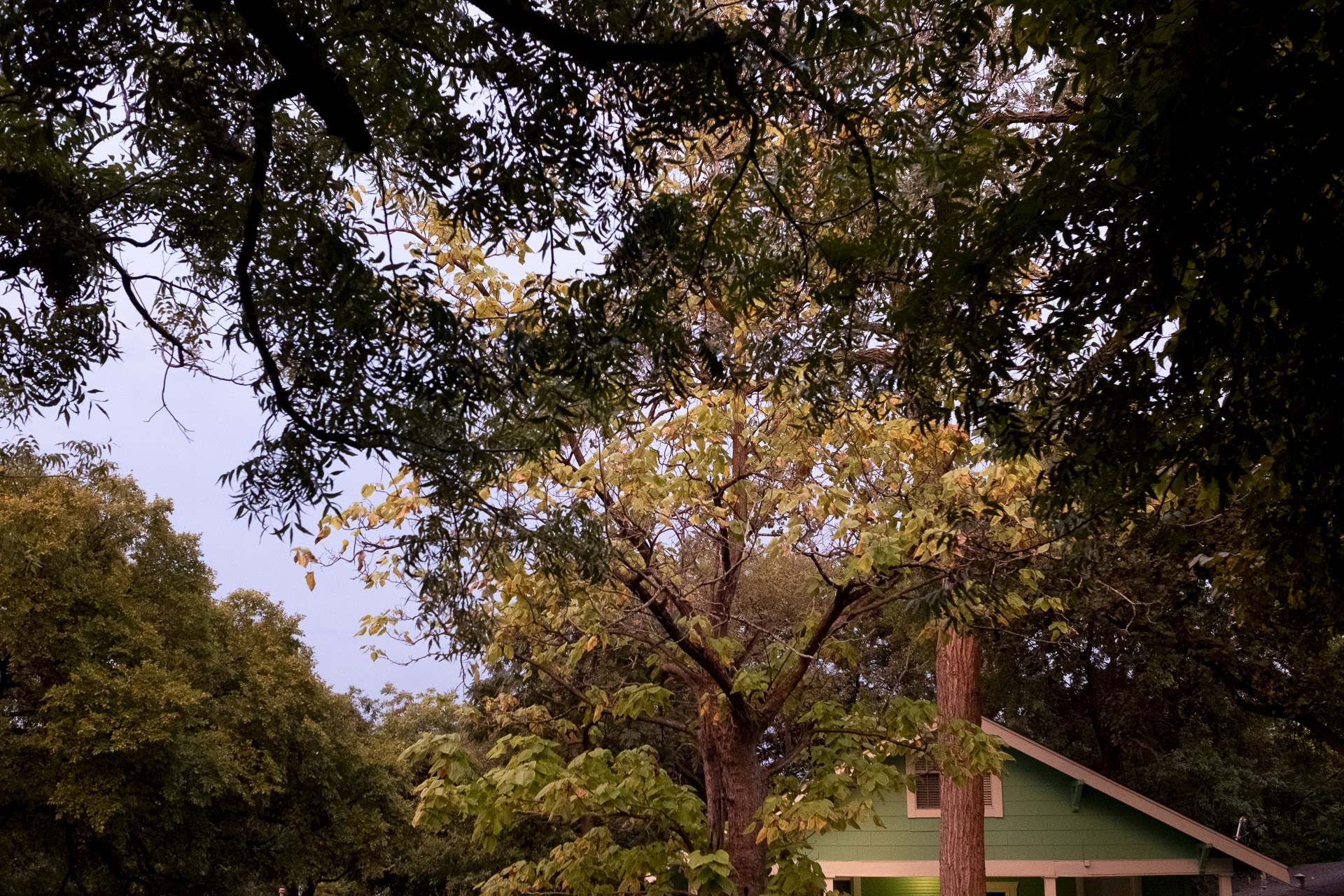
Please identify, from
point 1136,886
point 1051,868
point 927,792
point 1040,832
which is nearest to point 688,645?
point 927,792

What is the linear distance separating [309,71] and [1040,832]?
14.6m

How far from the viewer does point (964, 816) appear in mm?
11367

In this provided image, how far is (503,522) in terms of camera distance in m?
4.93

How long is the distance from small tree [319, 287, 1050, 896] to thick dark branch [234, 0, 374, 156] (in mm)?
2953

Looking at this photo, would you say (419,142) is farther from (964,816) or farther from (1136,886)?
(1136,886)

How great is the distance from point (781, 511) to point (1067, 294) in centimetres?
439

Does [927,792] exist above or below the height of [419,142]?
below

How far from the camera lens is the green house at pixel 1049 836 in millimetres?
13750

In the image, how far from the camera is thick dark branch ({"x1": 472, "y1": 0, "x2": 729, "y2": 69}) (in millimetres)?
3494

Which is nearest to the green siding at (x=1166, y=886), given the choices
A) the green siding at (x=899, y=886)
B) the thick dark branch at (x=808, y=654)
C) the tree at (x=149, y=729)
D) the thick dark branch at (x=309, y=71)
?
the green siding at (x=899, y=886)

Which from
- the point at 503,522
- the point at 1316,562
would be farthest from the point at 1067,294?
the point at 503,522

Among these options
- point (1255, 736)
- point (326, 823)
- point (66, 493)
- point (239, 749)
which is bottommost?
point (326, 823)

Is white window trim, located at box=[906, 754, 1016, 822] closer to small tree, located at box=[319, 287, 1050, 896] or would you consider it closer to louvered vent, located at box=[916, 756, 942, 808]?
louvered vent, located at box=[916, 756, 942, 808]

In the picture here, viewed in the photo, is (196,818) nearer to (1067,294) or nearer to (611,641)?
(611,641)
